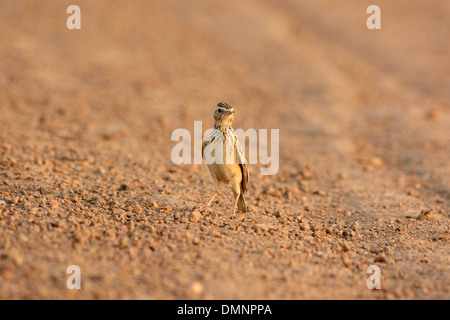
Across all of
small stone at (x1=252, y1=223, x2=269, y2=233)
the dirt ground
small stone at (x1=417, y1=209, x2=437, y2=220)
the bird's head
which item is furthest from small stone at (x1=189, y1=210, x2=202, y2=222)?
small stone at (x1=417, y1=209, x2=437, y2=220)

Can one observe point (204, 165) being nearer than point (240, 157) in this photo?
No

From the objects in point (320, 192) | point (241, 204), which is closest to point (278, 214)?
point (241, 204)

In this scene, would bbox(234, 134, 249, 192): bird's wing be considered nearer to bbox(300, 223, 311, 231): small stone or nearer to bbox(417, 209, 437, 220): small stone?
bbox(300, 223, 311, 231): small stone

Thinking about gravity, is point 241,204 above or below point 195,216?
above

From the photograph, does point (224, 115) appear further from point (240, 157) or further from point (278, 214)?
point (278, 214)

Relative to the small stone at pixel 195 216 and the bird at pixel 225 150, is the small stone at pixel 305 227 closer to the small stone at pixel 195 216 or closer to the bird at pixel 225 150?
the bird at pixel 225 150

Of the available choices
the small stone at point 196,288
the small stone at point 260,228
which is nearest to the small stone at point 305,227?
the small stone at point 260,228

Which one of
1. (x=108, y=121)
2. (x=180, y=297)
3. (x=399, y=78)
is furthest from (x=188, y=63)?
(x=180, y=297)
